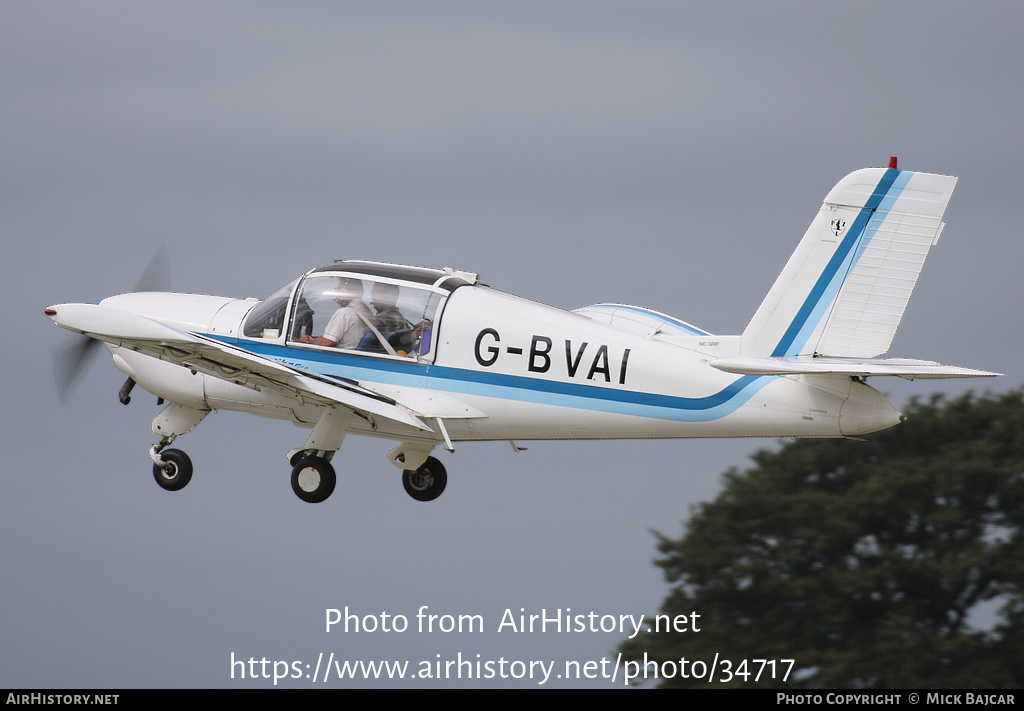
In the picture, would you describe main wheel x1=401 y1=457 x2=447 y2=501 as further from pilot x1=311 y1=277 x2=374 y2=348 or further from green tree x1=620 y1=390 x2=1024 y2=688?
green tree x1=620 y1=390 x2=1024 y2=688

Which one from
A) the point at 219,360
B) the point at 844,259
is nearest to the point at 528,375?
the point at 219,360

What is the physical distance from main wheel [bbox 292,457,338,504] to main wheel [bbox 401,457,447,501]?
1.55 meters

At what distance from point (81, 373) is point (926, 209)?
32.1 feet

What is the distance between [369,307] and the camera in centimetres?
1645

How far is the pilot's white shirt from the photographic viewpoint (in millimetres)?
16500

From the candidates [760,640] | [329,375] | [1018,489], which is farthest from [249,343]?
[1018,489]

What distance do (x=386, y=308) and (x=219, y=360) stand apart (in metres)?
1.95

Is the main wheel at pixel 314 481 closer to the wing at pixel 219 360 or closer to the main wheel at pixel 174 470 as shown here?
the wing at pixel 219 360

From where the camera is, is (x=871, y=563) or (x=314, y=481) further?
(x=871, y=563)

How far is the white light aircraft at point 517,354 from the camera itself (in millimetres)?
15102

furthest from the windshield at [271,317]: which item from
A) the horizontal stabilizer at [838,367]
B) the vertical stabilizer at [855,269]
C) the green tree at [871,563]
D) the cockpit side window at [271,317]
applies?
the green tree at [871,563]

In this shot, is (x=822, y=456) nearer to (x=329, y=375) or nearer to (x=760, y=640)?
(x=760, y=640)

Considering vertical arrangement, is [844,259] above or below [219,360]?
above

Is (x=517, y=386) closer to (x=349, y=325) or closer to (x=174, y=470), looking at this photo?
(x=349, y=325)
